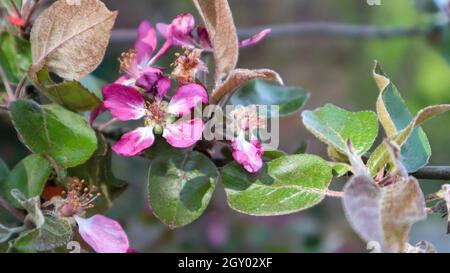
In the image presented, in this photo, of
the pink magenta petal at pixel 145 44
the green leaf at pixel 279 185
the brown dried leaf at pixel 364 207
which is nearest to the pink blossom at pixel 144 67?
the pink magenta petal at pixel 145 44

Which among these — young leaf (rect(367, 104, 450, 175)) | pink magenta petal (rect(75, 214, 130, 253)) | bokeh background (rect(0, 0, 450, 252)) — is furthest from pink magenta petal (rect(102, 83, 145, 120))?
bokeh background (rect(0, 0, 450, 252))

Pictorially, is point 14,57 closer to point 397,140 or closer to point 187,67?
point 187,67

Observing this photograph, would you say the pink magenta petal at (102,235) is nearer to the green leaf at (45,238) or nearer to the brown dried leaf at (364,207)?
the green leaf at (45,238)

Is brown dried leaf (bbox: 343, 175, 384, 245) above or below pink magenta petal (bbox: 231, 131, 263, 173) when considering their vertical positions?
above

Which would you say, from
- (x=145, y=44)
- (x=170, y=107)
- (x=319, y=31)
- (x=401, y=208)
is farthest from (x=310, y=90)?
(x=401, y=208)

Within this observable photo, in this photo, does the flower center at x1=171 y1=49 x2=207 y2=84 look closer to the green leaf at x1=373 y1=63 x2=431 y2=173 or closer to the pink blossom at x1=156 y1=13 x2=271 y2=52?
the pink blossom at x1=156 y1=13 x2=271 y2=52

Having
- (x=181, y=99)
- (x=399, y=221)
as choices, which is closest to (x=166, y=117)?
(x=181, y=99)
